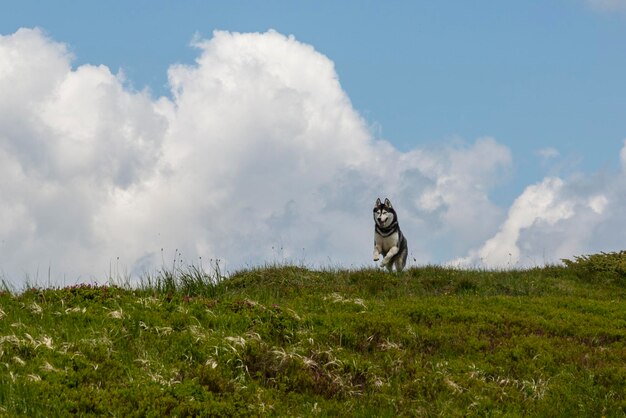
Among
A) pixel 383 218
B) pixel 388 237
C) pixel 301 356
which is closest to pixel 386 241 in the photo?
pixel 388 237

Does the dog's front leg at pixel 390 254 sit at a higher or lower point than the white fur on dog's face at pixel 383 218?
lower

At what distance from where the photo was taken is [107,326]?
13500mm

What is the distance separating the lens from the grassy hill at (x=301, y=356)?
10.7 m

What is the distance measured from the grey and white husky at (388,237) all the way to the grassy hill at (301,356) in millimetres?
7653

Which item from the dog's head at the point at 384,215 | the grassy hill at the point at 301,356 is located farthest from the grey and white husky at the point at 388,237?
the grassy hill at the point at 301,356

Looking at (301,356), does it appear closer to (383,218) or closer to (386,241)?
(383,218)

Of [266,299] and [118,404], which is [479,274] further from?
[118,404]

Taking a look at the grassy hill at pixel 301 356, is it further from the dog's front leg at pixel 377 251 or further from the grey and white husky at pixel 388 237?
the dog's front leg at pixel 377 251

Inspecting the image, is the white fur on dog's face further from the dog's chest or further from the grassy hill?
the grassy hill

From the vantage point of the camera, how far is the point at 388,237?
27.1m

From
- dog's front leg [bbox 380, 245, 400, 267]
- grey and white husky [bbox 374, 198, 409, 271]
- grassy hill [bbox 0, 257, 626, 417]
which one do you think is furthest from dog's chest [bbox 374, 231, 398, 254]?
grassy hill [bbox 0, 257, 626, 417]

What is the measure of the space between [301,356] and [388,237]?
1458cm

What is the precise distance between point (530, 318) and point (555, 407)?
19.2 feet

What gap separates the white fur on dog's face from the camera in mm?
26922
